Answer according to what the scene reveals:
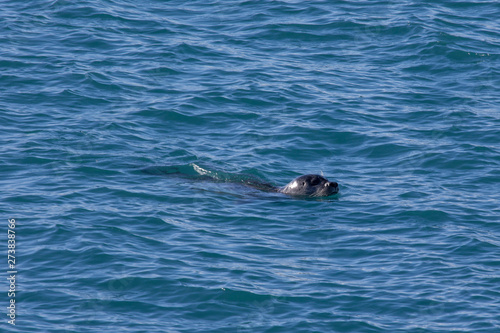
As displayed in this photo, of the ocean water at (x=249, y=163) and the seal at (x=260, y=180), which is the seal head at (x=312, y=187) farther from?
the ocean water at (x=249, y=163)

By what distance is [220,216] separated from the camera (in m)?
13.9

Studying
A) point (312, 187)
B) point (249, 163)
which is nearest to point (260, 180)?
point (249, 163)

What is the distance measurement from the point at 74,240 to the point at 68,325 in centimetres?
265

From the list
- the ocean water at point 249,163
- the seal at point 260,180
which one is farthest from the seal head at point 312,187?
the ocean water at point 249,163

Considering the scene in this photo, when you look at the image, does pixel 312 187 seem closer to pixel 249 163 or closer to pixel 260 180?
pixel 260 180

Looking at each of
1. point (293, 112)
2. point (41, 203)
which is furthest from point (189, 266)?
point (293, 112)

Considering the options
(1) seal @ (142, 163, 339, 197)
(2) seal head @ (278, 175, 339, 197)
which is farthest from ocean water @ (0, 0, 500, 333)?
(2) seal head @ (278, 175, 339, 197)

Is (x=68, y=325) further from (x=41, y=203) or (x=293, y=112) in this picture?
(x=293, y=112)

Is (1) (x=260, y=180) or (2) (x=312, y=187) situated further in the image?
(1) (x=260, y=180)

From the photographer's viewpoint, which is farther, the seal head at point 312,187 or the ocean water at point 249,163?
the seal head at point 312,187

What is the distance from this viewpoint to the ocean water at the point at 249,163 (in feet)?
35.3

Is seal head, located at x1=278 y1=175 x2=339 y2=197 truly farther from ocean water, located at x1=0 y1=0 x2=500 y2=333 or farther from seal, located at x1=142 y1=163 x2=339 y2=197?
ocean water, located at x1=0 y1=0 x2=500 y2=333

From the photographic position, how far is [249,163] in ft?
53.8

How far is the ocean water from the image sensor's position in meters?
10.8
